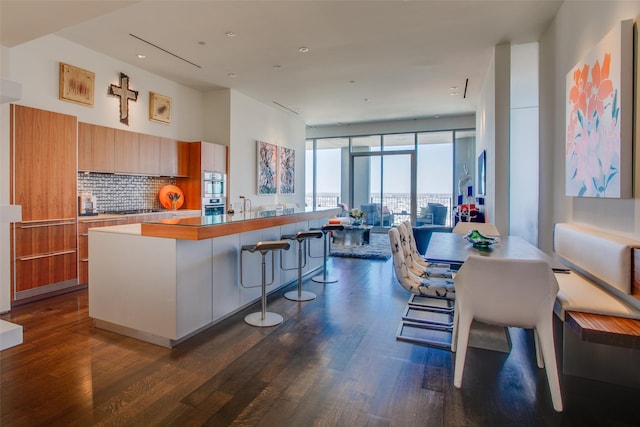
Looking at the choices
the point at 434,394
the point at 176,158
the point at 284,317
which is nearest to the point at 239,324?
the point at 284,317

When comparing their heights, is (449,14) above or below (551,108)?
above

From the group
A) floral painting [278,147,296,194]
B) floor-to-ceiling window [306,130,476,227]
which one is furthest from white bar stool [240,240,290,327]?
floor-to-ceiling window [306,130,476,227]

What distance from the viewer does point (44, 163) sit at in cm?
409

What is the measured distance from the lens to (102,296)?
3211 mm

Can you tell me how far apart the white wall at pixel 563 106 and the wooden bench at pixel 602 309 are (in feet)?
0.51

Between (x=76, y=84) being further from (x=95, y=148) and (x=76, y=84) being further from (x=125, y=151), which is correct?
(x=125, y=151)

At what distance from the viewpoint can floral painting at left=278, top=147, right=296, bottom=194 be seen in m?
8.58

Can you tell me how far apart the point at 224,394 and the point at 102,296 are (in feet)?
5.74

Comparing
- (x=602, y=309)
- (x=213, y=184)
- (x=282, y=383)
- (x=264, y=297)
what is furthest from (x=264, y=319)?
(x=213, y=184)

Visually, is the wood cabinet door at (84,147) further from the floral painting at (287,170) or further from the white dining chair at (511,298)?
the white dining chair at (511,298)

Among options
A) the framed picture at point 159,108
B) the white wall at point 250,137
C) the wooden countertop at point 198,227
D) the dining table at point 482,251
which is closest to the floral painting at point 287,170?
the white wall at point 250,137

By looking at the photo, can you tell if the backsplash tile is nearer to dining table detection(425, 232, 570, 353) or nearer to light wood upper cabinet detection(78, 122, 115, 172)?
light wood upper cabinet detection(78, 122, 115, 172)

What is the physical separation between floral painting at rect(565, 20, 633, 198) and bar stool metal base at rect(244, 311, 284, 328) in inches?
111

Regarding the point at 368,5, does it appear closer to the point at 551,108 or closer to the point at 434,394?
the point at 551,108
